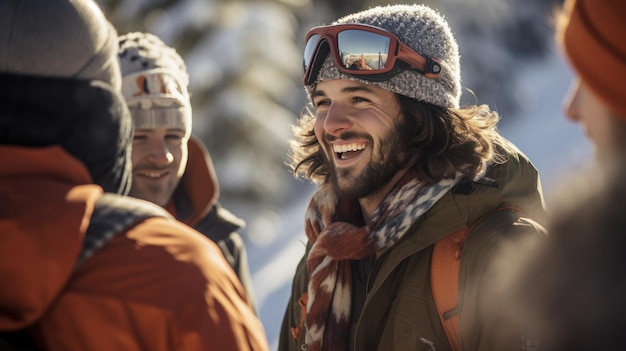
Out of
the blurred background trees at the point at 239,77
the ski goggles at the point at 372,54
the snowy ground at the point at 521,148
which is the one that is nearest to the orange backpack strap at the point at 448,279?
the ski goggles at the point at 372,54

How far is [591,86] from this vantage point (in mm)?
1643

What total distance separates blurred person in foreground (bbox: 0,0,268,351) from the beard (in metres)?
1.64

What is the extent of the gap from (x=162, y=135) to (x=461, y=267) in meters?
2.10

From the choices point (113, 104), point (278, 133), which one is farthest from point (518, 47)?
point (113, 104)

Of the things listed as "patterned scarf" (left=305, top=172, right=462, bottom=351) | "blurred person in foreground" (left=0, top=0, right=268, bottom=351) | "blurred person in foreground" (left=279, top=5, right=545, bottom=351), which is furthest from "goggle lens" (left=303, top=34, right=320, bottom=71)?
"blurred person in foreground" (left=0, top=0, right=268, bottom=351)

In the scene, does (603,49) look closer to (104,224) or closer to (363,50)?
(104,224)

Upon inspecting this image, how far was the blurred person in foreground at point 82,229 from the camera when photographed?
6.12ft

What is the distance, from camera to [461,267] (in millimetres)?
3127

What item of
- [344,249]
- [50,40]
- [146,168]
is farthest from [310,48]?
[50,40]

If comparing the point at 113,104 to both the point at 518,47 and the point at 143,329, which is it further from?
the point at 518,47

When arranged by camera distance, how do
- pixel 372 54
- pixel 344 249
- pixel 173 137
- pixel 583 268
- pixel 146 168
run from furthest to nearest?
pixel 173 137 < pixel 146 168 < pixel 372 54 < pixel 344 249 < pixel 583 268

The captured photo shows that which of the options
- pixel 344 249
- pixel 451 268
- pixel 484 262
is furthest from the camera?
pixel 344 249

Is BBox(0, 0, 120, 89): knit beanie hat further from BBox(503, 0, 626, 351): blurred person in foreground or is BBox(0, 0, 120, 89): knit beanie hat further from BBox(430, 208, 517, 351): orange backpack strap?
BBox(430, 208, 517, 351): orange backpack strap

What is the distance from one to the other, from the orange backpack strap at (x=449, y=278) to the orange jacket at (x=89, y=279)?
3.96ft
